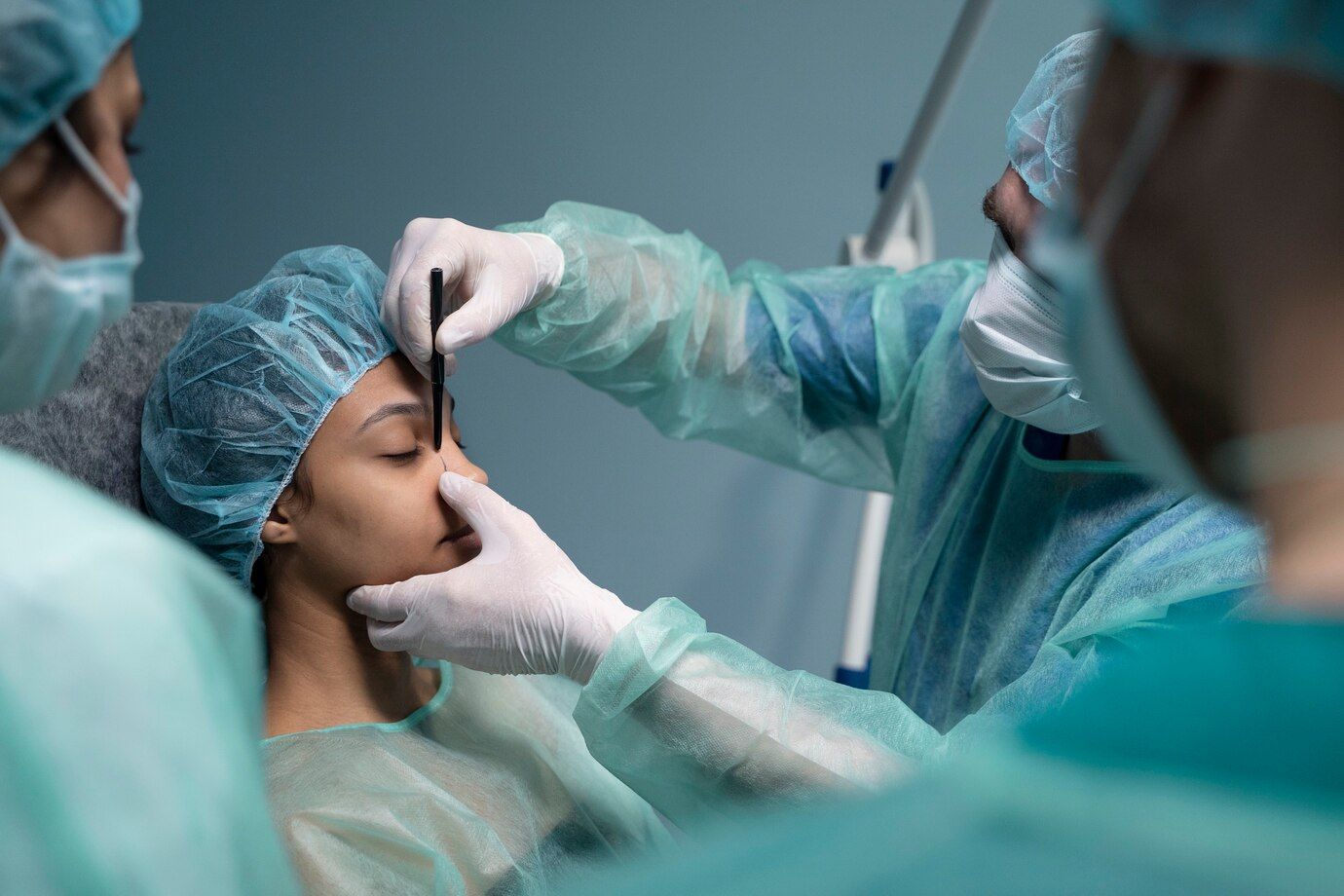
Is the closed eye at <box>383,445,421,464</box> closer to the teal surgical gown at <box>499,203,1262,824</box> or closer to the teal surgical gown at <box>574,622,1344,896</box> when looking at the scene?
the teal surgical gown at <box>499,203,1262,824</box>

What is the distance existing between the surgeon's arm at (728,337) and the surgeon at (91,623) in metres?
0.81

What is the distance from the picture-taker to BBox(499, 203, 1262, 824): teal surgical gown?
115 cm

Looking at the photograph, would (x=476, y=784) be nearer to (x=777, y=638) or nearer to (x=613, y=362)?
(x=613, y=362)

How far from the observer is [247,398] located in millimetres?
1346

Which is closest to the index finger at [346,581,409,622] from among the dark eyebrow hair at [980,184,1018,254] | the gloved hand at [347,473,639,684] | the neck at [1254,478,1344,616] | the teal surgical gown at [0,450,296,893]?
the gloved hand at [347,473,639,684]

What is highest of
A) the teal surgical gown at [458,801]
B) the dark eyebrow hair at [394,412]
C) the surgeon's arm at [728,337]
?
Answer: the surgeon's arm at [728,337]

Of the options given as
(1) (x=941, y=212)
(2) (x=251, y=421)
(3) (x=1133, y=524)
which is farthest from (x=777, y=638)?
(2) (x=251, y=421)

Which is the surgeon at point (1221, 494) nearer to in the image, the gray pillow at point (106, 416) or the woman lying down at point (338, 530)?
the woman lying down at point (338, 530)

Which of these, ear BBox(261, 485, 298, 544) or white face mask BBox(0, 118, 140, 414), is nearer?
white face mask BBox(0, 118, 140, 414)

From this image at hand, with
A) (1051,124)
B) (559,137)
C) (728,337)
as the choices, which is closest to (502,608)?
(728,337)

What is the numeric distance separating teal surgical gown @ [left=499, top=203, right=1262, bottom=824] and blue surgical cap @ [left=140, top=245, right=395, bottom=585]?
0.25m

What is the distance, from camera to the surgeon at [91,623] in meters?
0.56

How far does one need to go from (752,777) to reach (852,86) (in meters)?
1.76

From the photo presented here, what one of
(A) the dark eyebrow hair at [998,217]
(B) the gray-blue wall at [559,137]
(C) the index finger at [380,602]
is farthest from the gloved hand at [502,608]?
(B) the gray-blue wall at [559,137]
